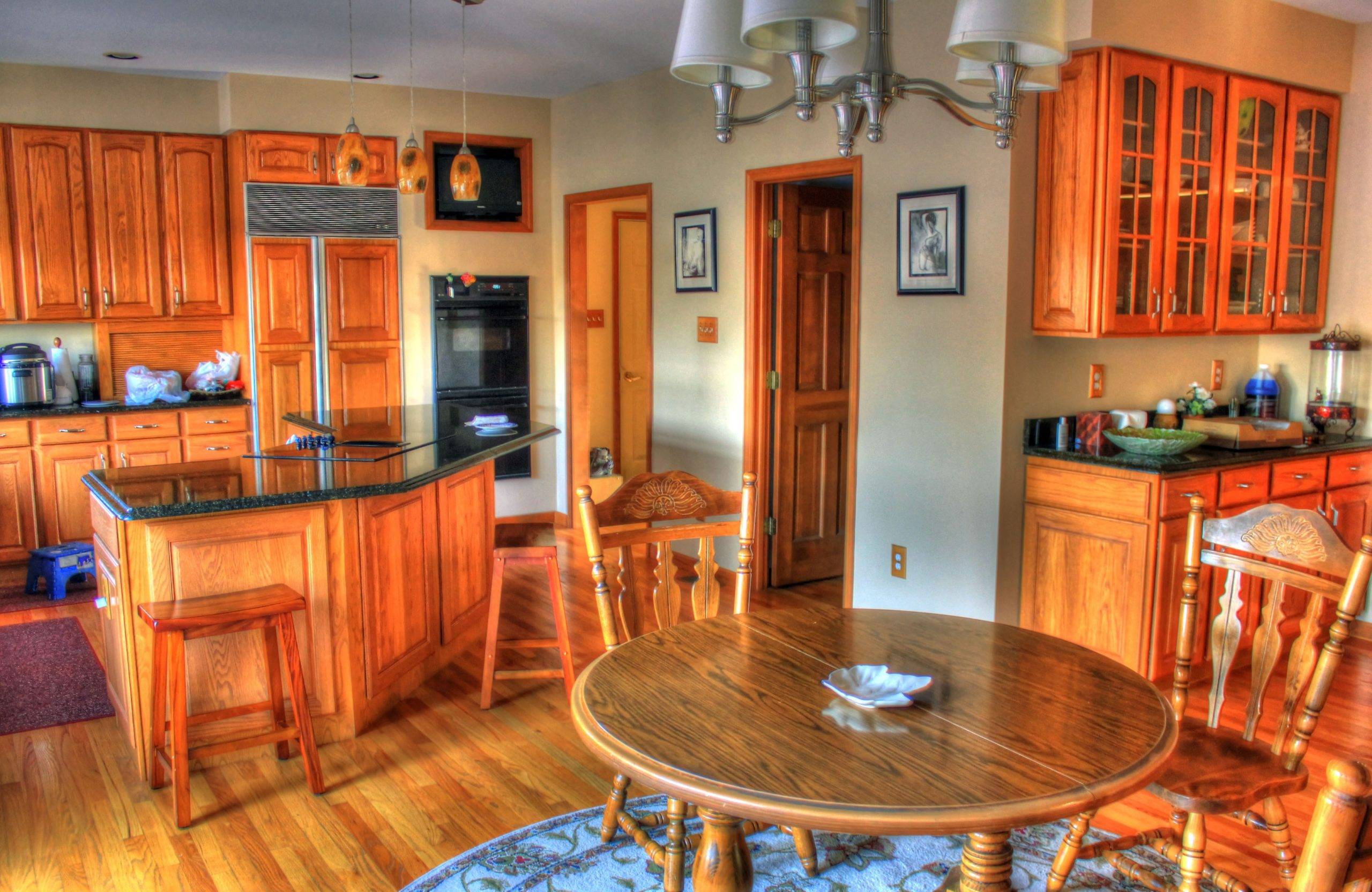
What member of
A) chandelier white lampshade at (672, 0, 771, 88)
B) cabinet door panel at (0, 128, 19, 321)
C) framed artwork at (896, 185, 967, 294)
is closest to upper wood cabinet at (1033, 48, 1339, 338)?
framed artwork at (896, 185, 967, 294)

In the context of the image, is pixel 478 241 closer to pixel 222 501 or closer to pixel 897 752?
pixel 222 501

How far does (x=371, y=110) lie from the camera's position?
5.81 m

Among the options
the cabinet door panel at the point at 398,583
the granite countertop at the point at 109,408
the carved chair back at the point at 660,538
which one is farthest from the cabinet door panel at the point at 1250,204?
the granite countertop at the point at 109,408

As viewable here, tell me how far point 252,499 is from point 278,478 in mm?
296

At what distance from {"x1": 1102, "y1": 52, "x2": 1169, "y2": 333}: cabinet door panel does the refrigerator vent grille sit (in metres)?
3.83

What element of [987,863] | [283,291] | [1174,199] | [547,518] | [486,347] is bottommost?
[547,518]

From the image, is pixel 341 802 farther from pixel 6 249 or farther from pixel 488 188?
pixel 488 188

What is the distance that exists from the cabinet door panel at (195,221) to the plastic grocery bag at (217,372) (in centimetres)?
26

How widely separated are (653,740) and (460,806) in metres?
1.49

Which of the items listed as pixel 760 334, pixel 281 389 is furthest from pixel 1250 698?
pixel 281 389

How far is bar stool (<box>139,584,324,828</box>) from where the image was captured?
8.98 feet

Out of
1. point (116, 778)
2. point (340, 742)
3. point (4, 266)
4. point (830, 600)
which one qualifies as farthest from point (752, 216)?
point (4, 266)

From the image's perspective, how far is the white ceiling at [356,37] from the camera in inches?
165

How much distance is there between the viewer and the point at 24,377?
5.24 metres
